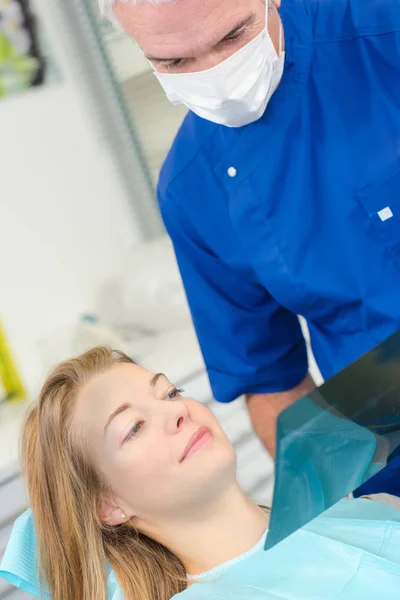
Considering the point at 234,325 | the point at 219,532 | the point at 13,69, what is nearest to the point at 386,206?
the point at 234,325

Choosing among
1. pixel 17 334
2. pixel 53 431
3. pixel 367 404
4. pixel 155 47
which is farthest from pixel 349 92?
pixel 17 334

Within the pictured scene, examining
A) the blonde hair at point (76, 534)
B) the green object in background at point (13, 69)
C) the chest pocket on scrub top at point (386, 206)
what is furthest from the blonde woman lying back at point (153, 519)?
the green object in background at point (13, 69)

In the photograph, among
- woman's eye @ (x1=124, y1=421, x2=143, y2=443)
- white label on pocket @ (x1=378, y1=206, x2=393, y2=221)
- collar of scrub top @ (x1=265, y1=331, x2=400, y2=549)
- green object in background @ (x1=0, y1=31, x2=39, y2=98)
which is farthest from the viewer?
green object in background @ (x1=0, y1=31, x2=39, y2=98)

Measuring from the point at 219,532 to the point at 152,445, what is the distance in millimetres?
197

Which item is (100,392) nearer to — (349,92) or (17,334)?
(349,92)

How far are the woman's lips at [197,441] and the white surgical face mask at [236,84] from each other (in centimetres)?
55

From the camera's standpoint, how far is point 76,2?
8.93 ft

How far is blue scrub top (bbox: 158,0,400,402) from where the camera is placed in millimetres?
1288

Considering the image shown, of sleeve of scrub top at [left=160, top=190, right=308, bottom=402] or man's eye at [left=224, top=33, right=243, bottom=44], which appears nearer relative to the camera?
man's eye at [left=224, top=33, right=243, bottom=44]

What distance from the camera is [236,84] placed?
1217mm

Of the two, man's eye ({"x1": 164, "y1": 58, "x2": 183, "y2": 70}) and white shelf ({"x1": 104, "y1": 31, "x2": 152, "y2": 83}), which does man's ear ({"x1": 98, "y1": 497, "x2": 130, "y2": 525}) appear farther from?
white shelf ({"x1": 104, "y1": 31, "x2": 152, "y2": 83})

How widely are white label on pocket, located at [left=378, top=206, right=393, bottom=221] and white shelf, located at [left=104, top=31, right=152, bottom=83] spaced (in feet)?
5.70

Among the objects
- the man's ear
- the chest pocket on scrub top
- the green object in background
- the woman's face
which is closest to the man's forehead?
the chest pocket on scrub top

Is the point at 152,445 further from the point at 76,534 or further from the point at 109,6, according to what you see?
the point at 109,6
